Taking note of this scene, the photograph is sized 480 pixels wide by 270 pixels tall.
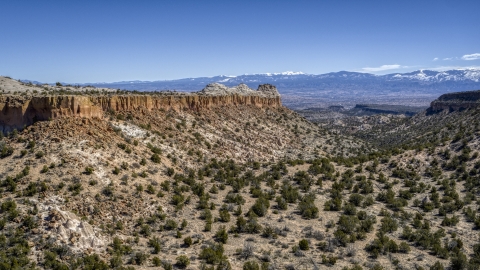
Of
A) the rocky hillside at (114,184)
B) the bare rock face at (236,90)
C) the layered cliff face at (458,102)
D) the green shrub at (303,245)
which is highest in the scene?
the bare rock face at (236,90)

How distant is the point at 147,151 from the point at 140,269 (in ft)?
46.8

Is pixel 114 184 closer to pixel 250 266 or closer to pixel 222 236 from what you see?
pixel 222 236

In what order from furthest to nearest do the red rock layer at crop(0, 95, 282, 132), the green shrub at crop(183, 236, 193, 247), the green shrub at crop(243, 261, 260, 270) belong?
the red rock layer at crop(0, 95, 282, 132)
the green shrub at crop(183, 236, 193, 247)
the green shrub at crop(243, 261, 260, 270)

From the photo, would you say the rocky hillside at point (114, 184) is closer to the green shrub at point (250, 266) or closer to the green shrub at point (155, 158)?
the green shrub at point (155, 158)

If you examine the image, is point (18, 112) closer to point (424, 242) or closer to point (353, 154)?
point (424, 242)

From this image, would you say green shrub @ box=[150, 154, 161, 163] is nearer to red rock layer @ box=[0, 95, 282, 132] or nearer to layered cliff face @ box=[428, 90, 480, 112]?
red rock layer @ box=[0, 95, 282, 132]

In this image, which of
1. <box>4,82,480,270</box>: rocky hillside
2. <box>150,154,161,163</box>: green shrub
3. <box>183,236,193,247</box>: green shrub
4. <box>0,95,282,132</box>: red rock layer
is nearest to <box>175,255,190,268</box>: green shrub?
<box>4,82,480,270</box>: rocky hillside

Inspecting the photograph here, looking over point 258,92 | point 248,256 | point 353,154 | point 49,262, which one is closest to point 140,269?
point 49,262

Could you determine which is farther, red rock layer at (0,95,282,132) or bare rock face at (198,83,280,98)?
bare rock face at (198,83,280,98)

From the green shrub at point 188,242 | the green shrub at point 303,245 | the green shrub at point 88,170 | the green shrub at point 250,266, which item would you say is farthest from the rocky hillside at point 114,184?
the green shrub at point 303,245

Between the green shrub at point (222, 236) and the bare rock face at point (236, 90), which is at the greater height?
the bare rock face at point (236, 90)

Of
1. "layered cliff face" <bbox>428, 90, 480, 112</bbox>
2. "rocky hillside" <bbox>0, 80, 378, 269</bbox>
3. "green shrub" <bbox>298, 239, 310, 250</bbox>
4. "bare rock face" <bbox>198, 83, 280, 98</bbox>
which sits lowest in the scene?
"green shrub" <bbox>298, 239, 310, 250</bbox>

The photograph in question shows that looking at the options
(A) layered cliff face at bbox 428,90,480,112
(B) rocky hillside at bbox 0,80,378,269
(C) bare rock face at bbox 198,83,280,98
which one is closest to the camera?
(B) rocky hillside at bbox 0,80,378,269

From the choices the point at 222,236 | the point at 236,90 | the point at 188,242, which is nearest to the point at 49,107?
the point at 188,242
